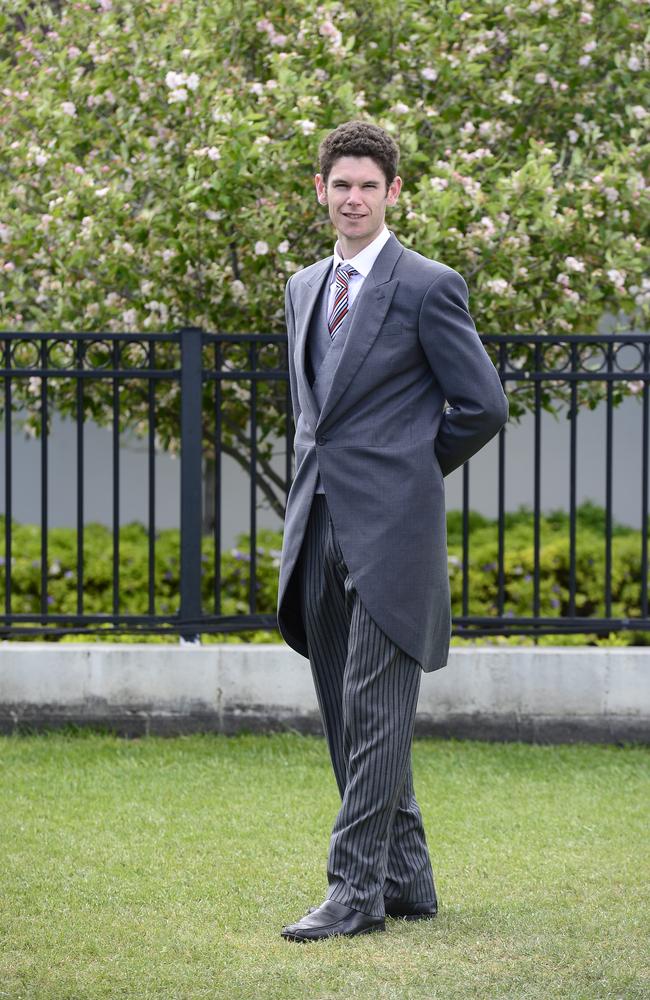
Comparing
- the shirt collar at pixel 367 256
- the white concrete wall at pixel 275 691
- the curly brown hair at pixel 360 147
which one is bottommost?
the white concrete wall at pixel 275 691

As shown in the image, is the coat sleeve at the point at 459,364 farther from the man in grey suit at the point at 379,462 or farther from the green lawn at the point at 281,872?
the green lawn at the point at 281,872

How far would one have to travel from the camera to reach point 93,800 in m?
5.19

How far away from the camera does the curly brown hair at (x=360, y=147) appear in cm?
359

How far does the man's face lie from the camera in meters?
3.59

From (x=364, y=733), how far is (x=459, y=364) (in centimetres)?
95

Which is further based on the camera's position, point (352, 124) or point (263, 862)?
point (263, 862)

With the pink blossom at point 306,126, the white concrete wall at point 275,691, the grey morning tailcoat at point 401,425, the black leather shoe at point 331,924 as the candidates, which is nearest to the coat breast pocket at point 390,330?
the grey morning tailcoat at point 401,425

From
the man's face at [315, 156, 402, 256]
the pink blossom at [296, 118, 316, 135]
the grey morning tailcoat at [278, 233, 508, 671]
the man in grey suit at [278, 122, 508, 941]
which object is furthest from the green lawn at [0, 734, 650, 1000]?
the pink blossom at [296, 118, 316, 135]

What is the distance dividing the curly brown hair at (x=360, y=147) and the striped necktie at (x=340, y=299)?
0.23m

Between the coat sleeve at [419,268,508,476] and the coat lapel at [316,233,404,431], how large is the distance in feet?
0.35

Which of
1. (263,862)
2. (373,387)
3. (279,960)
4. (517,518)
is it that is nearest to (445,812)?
(263,862)

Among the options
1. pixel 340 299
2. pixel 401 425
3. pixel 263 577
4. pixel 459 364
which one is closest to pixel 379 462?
pixel 401 425

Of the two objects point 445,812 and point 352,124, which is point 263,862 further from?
point 352,124

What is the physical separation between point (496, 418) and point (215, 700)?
2.88 metres
